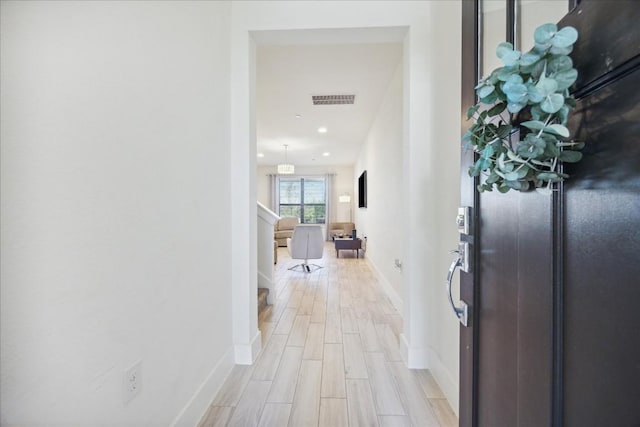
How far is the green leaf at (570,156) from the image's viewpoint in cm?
50

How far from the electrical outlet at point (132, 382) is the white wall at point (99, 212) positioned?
0.07 ft

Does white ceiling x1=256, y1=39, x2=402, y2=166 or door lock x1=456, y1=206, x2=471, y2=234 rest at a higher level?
white ceiling x1=256, y1=39, x2=402, y2=166

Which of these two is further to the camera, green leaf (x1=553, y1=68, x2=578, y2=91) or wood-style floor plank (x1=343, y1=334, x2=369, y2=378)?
wood-style floor plank (x1=343, y1=334, x2=369, y2=378)

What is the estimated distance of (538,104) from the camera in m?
0.51

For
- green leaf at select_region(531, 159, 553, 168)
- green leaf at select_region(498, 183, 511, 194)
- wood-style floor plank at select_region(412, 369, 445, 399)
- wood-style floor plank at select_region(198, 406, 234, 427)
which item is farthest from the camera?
wood-style floor plank at select_region(412, 369, 445, 399)

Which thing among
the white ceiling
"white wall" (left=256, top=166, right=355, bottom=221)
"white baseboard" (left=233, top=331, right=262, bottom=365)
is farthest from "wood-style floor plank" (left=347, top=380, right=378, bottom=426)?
"white wall" (left=256, top=166, right=355, bottom=221)

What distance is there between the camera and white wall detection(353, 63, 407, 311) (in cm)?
316

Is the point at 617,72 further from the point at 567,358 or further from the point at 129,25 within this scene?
the point at 129,25

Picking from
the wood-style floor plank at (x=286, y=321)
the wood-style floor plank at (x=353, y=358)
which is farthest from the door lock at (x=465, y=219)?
the wood-style floor plank at (x=286, y=321)

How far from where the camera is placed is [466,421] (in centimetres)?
95

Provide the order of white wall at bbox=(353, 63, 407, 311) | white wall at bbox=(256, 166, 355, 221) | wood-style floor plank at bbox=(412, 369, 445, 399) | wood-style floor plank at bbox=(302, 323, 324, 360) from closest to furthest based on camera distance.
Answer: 1. wood-style floor plank at bbox=(412, 369, 445, 399)
2. wood-style floor plank at bbox=(302, 323, 324, 360)
3. white wall at bbox=(353, 63, 407, 311)
4. white wall at bbox=(256, 166, 355, 221)

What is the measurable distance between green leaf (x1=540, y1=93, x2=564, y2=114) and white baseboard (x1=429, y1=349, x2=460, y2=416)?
1488mm

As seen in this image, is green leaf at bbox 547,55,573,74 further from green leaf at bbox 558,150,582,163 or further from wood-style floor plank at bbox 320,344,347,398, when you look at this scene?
wood-style floor plank at bbox 320,344,347,398

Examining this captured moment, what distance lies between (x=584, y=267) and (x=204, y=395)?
1.77 m
